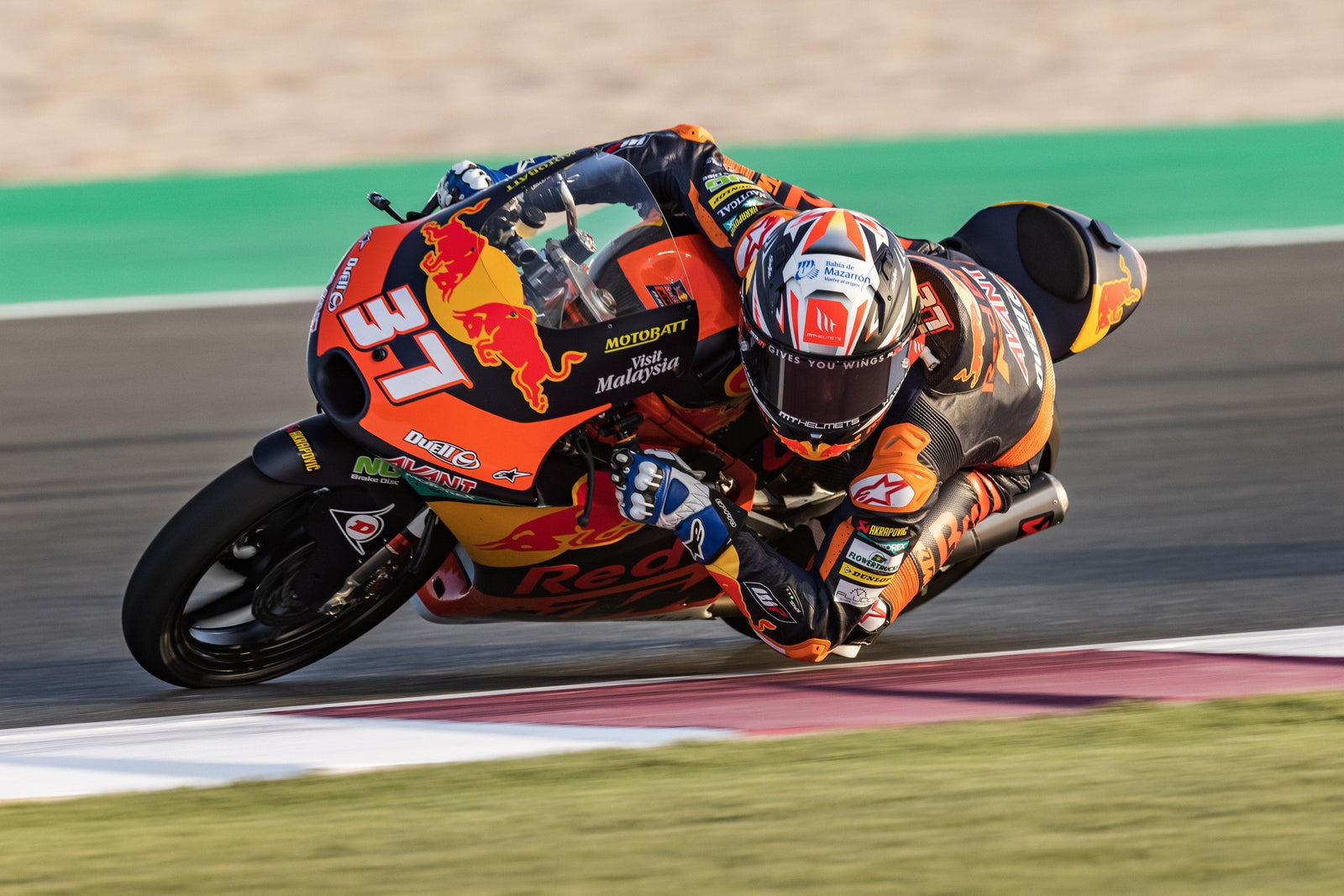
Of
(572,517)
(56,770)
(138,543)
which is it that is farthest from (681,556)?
(138,543)

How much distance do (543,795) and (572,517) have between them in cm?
108

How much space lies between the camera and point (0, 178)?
12.6 m

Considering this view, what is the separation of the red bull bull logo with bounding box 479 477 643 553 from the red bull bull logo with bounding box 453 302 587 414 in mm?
395

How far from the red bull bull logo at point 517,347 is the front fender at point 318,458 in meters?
0.41

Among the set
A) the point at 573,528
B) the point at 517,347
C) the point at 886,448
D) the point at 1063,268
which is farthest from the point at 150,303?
the point at 886,448

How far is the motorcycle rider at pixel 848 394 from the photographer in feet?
12.8

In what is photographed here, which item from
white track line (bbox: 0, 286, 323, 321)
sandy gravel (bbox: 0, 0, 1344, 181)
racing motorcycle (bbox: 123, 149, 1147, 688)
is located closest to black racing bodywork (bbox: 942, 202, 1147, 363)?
racing motorcycle (bbox: 123, 149, 1147, 688)

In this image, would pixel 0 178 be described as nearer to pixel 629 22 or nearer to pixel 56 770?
pixel 629 22

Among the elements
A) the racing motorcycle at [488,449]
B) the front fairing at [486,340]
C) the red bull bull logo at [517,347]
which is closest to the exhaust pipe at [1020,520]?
the racing motorcycle at [488,449]

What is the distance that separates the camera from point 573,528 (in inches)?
170

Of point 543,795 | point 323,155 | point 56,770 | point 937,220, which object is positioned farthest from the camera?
point 323,155

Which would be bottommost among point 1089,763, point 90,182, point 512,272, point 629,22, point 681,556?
point 1089,763

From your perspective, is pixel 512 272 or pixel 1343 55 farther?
pixel 1343 55

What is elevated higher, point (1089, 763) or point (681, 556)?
point (681, 556)
